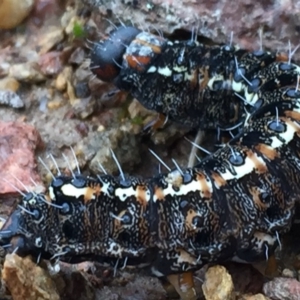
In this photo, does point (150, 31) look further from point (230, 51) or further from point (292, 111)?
Result: point (292, 111)

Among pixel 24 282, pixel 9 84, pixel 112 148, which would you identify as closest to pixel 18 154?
pixel 112 148

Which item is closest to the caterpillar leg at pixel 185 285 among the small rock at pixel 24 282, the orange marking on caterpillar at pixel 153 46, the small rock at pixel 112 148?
the small rock at pixel 24 282

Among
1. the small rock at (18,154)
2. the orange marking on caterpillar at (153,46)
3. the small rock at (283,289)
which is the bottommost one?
the small rock at (283,289)

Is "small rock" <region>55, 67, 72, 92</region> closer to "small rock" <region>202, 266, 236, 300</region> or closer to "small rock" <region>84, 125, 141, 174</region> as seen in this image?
"small rock" <region>84, 125, 141, 174</region>

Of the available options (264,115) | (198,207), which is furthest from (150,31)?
(198,207)

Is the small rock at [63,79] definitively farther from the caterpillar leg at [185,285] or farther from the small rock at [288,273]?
the small rock at [288,273]
